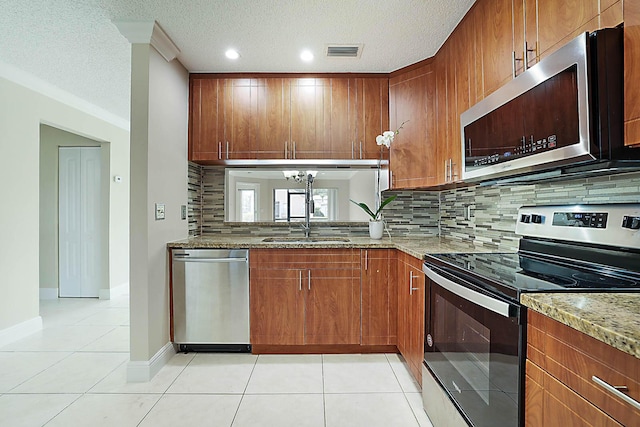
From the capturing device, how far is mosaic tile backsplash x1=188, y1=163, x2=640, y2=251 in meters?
2.09

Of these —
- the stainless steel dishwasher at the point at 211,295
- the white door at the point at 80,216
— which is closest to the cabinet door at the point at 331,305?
the stainless steel dishwasher at the point at 211,295

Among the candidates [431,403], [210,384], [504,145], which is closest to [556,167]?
[504,145]

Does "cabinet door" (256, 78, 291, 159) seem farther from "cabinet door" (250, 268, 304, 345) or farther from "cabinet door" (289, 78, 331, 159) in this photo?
"cabinet door" (250, 268, 304, 345)

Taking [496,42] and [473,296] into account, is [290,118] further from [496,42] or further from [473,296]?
[473,296]

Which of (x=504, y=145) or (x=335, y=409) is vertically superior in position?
(x=504, y=145)

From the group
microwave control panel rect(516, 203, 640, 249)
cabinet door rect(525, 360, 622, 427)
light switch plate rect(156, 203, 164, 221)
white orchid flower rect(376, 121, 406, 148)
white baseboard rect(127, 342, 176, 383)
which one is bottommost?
white baseboard rect(127, 342, 176, 383)

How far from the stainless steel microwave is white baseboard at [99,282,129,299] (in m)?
4.60

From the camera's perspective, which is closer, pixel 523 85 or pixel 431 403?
pixel 523 85

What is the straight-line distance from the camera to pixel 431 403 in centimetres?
183

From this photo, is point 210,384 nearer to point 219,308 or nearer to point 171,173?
point 219,308

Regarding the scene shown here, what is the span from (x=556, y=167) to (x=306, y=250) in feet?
5.70

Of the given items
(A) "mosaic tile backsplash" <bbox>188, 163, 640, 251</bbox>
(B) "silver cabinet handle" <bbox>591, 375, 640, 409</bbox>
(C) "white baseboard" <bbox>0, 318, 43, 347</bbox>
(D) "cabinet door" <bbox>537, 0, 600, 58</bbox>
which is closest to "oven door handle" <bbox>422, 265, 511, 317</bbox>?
(B) "silver cabinet handle" <bbox>591, 375, 640, 409</bbox>

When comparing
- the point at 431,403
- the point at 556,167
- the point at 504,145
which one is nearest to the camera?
the point at 556,167

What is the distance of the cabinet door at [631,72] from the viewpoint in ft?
3.35
